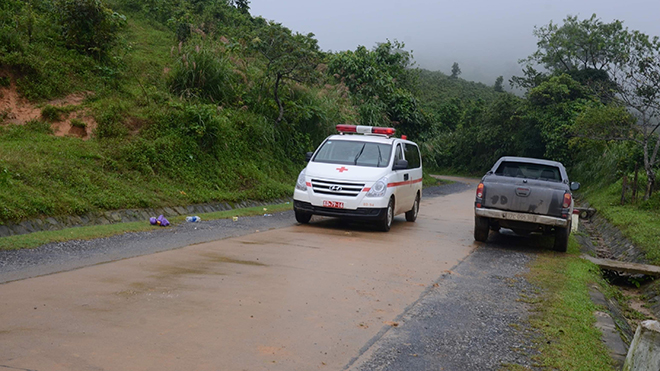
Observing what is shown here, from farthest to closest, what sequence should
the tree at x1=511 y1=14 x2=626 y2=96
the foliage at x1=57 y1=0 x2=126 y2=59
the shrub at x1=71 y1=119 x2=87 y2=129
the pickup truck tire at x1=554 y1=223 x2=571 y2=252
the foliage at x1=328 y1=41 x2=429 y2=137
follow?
the tree at x1=511 y1=14 x2=626 y2=96 < the foliage at x1=328 y1=41 x2=429 y2=137 < the foliage at x1=57 y1=0 x2=126 y2=59 < the shrub at x1=71 y1=119 x2=87 y2=129 < the pickup truck tire at x1=554 y1=223 x2=571 y2=252


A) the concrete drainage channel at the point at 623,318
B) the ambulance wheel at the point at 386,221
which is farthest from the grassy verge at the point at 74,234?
the concrete drainage channel at the point at 623,318

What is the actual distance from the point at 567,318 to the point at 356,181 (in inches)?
249

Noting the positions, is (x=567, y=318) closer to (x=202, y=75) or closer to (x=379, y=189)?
(x=379, y=189)

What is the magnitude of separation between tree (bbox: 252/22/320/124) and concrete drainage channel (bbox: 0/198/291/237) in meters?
7.33

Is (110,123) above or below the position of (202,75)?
below

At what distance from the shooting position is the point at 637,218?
56.4ft

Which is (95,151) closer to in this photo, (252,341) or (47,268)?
(47,268)

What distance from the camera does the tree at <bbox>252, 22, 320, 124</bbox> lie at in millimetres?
21469

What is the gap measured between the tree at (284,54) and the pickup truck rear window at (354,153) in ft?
27.0

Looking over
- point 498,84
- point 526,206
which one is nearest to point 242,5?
point 526,206

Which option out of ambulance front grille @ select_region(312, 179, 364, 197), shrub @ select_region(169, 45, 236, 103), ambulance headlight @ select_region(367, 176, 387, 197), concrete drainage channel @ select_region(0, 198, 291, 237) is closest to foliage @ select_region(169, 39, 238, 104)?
shrub @ select_region(169, 45, 236, 103)

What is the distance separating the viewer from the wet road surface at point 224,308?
459 cm

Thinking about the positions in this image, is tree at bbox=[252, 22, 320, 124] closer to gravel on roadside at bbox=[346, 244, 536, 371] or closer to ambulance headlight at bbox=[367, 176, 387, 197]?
ambulance headlight at bbox=[367, 176, 387, 197]

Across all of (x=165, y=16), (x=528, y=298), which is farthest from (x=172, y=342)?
(x=165, y=16)
